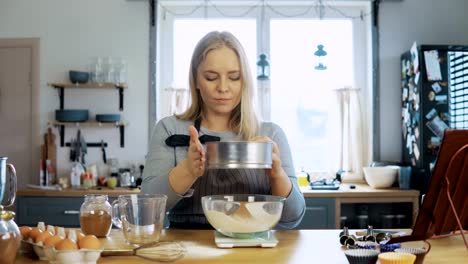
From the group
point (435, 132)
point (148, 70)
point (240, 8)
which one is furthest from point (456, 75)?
point (148, 70)

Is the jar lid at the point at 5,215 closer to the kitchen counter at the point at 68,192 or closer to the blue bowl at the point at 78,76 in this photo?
the kitchen counter at the point at 68,192

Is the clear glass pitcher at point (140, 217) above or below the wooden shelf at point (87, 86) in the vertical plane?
below

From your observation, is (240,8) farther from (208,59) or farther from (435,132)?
(208,59)

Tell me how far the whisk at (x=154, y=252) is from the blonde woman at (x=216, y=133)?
24 centimetres

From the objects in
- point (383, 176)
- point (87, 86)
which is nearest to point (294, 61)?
point (383, 176)

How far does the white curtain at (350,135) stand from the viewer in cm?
394

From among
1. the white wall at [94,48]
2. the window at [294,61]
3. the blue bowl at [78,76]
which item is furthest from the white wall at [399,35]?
the blue bowl at [78,76]

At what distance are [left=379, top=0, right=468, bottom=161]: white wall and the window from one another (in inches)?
5.9

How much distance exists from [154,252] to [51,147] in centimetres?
290

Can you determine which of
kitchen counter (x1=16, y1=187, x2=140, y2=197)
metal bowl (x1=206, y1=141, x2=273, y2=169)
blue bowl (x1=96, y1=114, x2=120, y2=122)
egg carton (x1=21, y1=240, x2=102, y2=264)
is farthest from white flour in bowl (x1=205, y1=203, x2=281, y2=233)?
blue bowl (x1=96, y1=114, x2=120, y2=122)

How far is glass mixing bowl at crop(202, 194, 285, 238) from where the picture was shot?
126 cm

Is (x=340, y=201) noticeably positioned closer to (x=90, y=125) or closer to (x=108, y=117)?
(x=108, y=117)

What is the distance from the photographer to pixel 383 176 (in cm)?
354

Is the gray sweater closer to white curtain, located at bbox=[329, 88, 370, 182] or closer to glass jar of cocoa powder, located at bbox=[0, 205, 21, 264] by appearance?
glass jar of cocoa powder, located at bbox=[0, 205, 21, 264]
